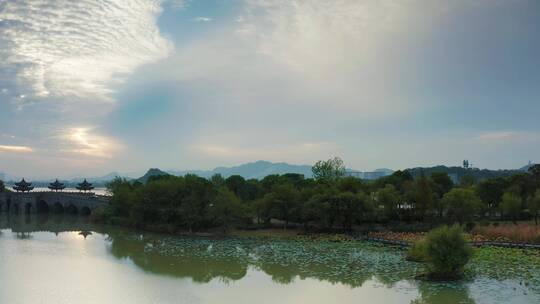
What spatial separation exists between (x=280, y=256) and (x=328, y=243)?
29.2 ft

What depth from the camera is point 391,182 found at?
262 ft

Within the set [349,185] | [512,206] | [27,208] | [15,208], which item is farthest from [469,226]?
[15,208]

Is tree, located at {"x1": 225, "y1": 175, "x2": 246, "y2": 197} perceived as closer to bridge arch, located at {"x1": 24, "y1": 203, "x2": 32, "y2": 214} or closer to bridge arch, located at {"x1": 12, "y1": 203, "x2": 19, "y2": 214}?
bridge arch, located at {"x1": 24, "y1": 203, "x2": 32, "y2": 214}

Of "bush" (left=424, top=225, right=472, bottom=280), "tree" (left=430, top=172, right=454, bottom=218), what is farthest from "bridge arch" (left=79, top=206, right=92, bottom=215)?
"bush" (left=424, top=225, right=472, bottom=280)

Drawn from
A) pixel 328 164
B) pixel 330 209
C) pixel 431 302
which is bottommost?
pixel 431 302

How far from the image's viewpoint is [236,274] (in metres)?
37.6

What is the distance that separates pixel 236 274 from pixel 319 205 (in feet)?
70.2

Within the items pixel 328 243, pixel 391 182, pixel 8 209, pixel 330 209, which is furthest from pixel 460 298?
pixel 8 209

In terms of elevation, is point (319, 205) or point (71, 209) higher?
point (319, 205)

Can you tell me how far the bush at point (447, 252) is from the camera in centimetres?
3281

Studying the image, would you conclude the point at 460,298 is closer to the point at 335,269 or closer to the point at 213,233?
the point at 335,269

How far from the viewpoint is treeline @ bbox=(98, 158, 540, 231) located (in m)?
57.3

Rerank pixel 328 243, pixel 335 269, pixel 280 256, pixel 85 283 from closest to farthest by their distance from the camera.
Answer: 1. pixel 85 283
2. pixel 335 269
3. pixel 280 256
4. pixel 328 243

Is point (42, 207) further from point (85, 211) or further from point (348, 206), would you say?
point (348, 206)
